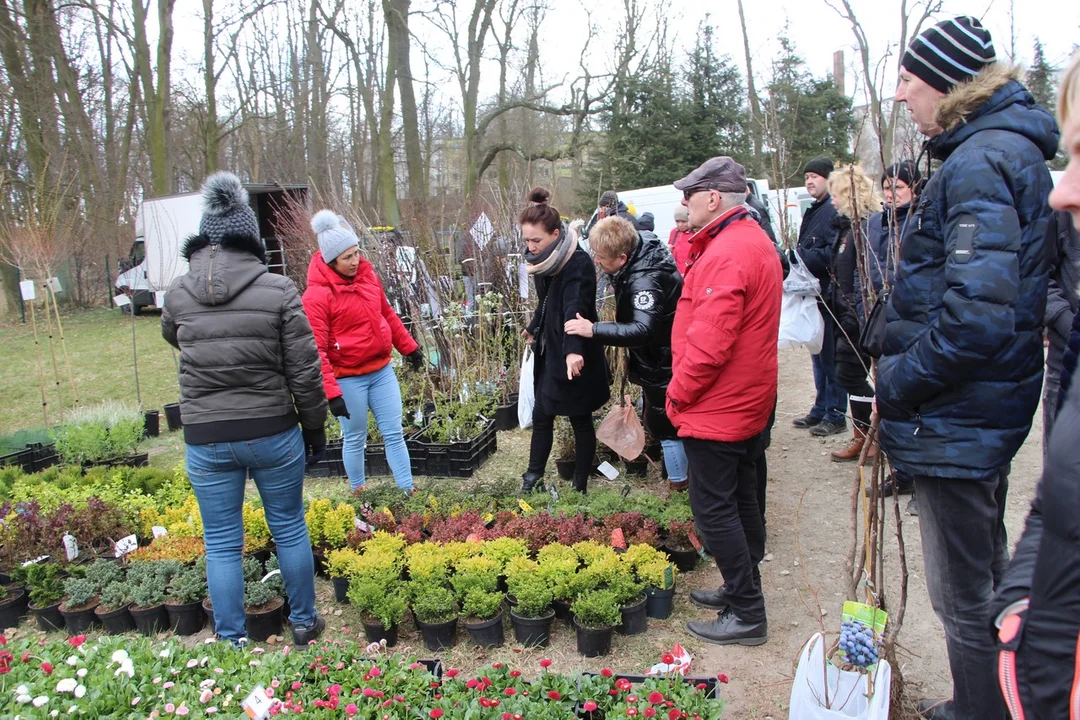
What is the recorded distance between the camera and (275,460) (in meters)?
2.90

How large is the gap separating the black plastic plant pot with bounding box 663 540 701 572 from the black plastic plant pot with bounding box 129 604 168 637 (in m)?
2.41

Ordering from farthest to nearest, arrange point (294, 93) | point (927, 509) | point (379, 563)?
point (294, 93) < point (379, 563) < point (927, 509)

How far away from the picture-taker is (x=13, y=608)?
3.61 metres

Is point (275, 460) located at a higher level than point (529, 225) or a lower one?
lower

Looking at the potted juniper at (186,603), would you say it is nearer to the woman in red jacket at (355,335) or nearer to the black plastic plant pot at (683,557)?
the woman in red jacket at (355,335)

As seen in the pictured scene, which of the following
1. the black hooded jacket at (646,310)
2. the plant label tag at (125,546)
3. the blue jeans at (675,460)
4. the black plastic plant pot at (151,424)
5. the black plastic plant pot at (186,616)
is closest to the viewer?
the black plastic plant pot at (186,616)

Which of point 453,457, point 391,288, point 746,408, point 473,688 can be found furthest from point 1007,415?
point 391,288

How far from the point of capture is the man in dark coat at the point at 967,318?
6.04ft

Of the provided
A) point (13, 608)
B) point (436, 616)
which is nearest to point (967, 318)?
point (436, 616)

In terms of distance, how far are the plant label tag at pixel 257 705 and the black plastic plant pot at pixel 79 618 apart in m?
1.88

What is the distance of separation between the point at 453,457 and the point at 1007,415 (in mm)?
4023

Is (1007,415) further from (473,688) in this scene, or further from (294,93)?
(294,93)

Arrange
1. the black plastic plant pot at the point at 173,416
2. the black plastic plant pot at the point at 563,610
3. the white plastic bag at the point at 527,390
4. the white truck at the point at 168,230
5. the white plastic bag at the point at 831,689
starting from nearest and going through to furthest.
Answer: the white plastic bag at the point at 831,689
the black plastic plant pot at the point at 563,610
the white plastic bag at the point at 527,390
the black plastic plant pot at the point at 173,416
the white truck at the point at 168,230

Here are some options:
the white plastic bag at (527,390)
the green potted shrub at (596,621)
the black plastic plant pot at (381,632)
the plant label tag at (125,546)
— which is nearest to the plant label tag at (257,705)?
the black plastic plant pot at (381,632)
